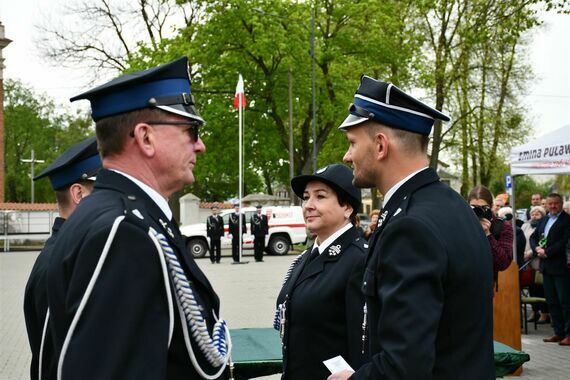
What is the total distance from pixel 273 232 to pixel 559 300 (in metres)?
20.5

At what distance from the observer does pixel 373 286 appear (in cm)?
268

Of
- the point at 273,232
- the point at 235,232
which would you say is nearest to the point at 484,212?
the point at 235,232

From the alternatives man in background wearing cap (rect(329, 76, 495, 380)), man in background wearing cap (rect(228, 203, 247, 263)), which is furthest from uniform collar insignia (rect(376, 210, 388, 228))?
man in background wearing cap (rect(228, 203, 247, 263))

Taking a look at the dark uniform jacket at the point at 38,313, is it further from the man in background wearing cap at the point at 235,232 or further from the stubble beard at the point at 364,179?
the man in background wearing cap at the point at 235,232

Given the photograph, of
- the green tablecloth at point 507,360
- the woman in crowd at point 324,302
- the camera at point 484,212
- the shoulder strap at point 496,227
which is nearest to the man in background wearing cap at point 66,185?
the woman in crowd at point 324,302

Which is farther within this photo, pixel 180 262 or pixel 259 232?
pixel 259 232

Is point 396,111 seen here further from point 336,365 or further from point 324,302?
point 324,302

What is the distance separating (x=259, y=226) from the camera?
90.6 ft

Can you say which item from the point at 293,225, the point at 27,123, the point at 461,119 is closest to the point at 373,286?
the point at 293,225

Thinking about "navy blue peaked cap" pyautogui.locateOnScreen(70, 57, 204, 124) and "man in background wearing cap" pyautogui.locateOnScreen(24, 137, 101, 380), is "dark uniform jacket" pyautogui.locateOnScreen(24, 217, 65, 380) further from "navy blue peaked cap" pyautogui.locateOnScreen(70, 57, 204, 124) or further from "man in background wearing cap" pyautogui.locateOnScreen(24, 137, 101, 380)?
"navy blue peaked cap" pyautogui.locateOnScreen(70, 57, 204, 124)

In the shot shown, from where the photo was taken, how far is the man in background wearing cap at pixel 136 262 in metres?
1.93

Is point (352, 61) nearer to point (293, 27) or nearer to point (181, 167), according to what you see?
point (293, 27)

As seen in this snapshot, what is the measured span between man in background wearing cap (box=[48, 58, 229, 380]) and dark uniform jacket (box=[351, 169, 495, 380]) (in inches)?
21.7

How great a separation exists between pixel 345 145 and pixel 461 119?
672cm
